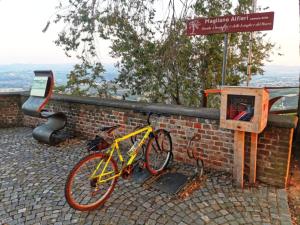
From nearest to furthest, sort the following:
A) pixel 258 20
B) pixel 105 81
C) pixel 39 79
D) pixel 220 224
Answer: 1. pixel 220 224
2. pixel 258 20
3. pixel 39 79
4. pixel 105 81

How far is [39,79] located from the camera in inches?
218

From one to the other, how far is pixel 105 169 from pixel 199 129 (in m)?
1.61

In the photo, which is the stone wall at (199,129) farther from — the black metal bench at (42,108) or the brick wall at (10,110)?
the brick wall at (10,110)

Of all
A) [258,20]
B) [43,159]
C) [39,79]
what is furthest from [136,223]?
[39,79]

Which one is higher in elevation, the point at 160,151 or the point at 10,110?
the point at 10,110

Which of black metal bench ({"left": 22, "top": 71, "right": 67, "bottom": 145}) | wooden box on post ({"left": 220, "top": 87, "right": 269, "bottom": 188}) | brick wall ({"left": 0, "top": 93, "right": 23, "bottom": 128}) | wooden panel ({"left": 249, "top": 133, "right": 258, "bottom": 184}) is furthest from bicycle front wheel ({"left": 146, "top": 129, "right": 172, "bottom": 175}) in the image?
brick wall ({"left": 0, "top": 93, "right": 23, "bottom": 128})

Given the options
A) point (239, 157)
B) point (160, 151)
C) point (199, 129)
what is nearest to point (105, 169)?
point (160, 151)

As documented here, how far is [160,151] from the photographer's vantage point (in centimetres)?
411

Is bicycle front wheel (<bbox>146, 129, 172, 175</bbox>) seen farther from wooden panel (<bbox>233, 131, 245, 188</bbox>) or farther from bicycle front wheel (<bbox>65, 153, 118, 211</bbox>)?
wooden panel (<bbox>233, 131, 245, 188</bbox>)

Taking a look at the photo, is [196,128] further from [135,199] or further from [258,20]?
[258,20]

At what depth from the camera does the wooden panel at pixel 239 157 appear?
11.2 ft

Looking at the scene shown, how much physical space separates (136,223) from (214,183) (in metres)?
1.37

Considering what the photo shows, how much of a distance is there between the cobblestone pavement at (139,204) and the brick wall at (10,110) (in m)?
3.53

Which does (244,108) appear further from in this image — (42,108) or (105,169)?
(42,108)
